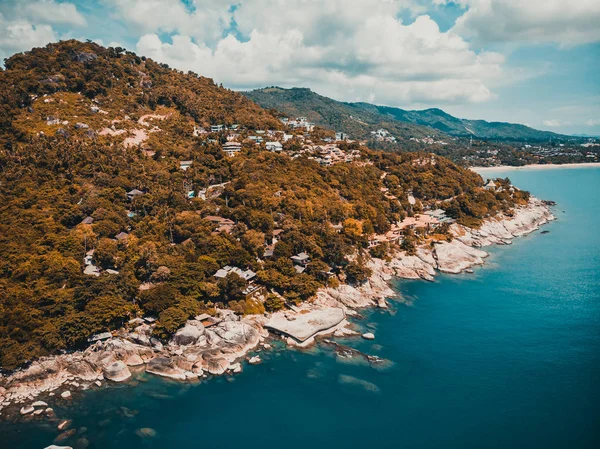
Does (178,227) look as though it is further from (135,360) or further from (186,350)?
(135,360)

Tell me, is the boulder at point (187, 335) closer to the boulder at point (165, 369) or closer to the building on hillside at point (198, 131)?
the boulder at point (165, 369)

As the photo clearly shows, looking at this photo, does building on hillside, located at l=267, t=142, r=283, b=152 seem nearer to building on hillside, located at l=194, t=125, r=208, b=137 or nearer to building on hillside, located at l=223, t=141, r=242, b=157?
building on hillside, located at l=223, t=141, r=242, b=157

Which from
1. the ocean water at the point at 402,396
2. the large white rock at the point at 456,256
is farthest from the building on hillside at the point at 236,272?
the large white rock at the point at 456,256

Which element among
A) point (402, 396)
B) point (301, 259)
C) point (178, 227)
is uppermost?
point (178, 227)

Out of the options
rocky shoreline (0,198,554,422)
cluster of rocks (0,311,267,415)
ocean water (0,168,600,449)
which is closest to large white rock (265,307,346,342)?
rocky shoreline (0,198,554,422)

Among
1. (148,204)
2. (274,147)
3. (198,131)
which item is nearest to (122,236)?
(148,204)
